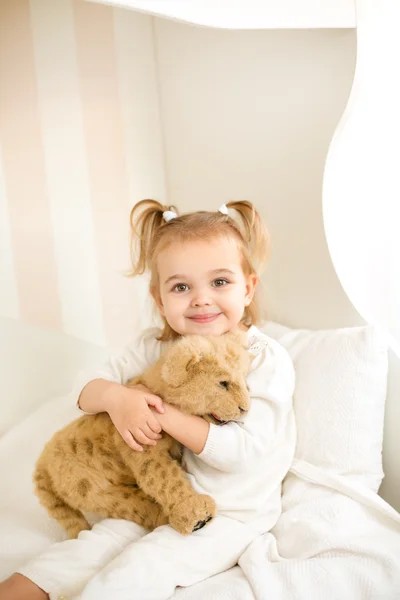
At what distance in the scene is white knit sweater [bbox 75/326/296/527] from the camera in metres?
1.31

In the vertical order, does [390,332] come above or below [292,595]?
above

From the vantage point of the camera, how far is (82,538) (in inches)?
51.1

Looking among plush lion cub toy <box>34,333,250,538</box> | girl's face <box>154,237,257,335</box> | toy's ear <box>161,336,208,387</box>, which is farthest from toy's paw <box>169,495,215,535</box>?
girl's face <box>154,237,257,335</box>

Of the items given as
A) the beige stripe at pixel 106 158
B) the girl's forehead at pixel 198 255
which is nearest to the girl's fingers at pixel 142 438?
the girl's forehead at pixel 198 255

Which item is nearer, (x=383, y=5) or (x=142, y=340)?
(x=383, y=5)

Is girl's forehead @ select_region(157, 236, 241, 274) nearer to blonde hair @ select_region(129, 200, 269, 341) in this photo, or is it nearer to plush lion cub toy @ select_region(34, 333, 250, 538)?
blonde hair @ select_region(129, 200, 269, 341)

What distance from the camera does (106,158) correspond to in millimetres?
2051

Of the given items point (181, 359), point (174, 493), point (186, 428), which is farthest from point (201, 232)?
point (174, 493)

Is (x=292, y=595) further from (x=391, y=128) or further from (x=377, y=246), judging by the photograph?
(x=391, y=128)

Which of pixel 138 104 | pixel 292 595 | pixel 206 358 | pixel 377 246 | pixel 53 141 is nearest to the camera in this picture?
pixel 292 595

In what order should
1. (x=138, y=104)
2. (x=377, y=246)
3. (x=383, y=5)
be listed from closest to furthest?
(x=383, y=5)
(x=377, y=246)
(x=138, y=104)

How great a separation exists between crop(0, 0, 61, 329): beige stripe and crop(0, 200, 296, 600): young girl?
497 mm

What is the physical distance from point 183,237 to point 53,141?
27.7 inches

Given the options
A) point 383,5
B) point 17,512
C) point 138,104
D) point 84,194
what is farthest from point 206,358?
point 138,104
